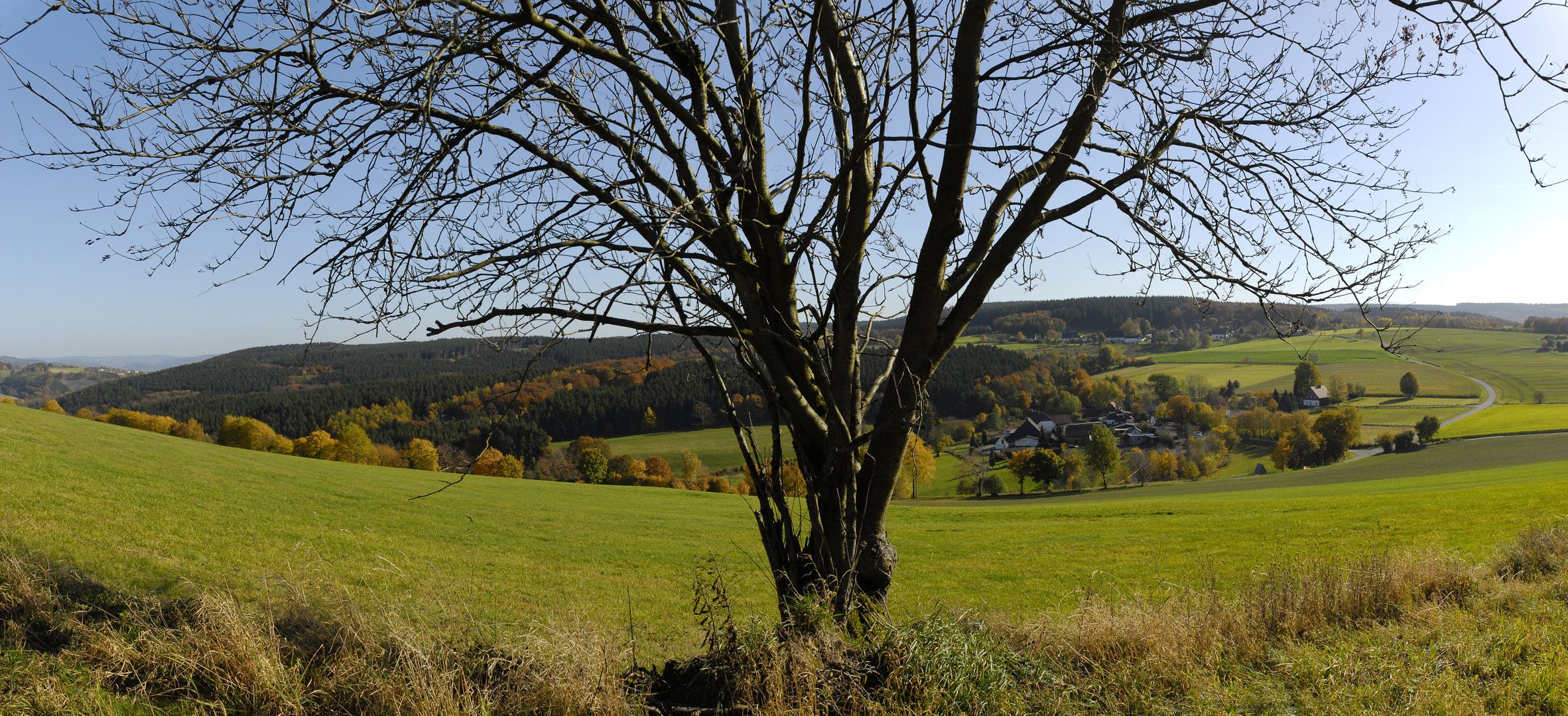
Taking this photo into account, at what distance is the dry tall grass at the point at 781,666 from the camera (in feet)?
10.9

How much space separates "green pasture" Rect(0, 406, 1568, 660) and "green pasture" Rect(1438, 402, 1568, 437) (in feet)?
89.6

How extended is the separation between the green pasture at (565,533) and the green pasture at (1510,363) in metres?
45.4

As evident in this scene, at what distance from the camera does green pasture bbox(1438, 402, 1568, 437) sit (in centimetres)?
4878

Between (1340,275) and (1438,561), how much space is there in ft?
15.7

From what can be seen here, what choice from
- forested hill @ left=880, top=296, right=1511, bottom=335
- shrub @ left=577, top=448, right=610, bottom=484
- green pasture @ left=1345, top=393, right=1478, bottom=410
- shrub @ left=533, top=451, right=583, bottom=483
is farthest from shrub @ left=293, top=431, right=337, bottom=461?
green pasture @ left=1345, top=393, right=1478, bottom=410

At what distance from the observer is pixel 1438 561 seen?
247 inches

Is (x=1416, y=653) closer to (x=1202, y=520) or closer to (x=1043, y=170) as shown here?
(x=1043, y=170)

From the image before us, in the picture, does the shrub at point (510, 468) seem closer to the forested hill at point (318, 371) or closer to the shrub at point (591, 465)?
the shrub at point (591, 465)

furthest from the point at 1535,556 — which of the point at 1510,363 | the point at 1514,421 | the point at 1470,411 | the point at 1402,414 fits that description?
the point at 1510,363

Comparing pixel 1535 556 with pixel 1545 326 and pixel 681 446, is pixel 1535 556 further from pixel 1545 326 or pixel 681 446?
pixel 1545 326

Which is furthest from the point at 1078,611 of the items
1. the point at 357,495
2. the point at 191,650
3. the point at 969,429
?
the point at 969,429

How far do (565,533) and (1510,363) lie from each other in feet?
310

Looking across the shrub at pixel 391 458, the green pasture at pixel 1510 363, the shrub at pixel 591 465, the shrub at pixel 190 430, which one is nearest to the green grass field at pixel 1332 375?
the green pasture at pixel 1510 363

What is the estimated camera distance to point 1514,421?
53000mm
